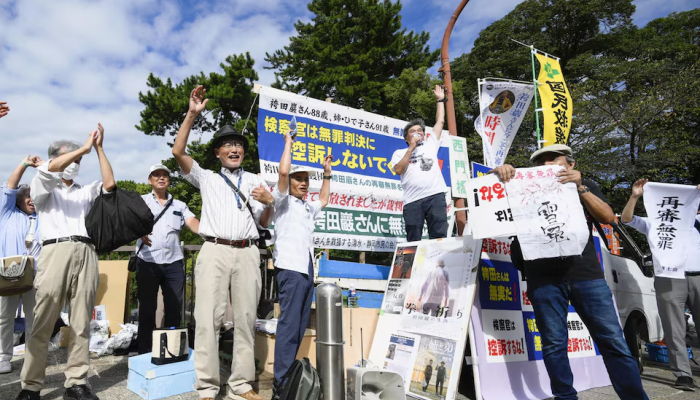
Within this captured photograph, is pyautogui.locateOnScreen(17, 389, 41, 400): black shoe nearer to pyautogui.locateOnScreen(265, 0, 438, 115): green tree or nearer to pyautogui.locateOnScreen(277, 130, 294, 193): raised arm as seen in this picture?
pyautogui.locateOnScreen(277, 130, 294, 193): raised arm

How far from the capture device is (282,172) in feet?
11.2

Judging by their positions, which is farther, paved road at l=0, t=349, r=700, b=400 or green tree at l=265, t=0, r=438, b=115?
green tree at l=265, t=0, r=438, b=115

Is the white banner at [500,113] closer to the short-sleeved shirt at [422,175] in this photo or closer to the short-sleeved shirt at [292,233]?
the short-sleeved shirt at [422,175]

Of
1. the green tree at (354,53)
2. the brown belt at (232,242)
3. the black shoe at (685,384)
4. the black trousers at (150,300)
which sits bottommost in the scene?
the black shoe at (685,384)

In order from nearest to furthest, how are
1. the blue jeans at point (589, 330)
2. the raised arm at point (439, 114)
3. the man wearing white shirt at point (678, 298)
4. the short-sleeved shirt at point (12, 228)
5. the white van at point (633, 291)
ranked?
the blue jeans at point (589, 330), the man wearing white shirt at point (678, 298), the short-sleeved shirt at point (12, 228), the white van at point (633, 291), the raised arm at point (439, 114)

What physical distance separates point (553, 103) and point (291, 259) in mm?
6060

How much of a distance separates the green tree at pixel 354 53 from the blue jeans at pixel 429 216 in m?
13.4

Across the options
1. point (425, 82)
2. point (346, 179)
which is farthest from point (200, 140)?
point (346, 179)

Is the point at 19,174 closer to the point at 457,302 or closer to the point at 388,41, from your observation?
the point at 457,302

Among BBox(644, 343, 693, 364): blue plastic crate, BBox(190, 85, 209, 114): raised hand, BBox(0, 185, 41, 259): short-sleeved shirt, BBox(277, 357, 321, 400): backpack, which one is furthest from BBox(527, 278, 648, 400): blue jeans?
BBox(0, 185, 41, 259): short-sleeved shirt

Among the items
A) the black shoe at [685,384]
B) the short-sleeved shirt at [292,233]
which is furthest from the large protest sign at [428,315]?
the black shoe at [685,384]

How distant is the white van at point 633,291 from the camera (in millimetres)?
4859

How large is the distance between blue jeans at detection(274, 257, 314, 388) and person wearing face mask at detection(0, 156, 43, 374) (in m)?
2.56

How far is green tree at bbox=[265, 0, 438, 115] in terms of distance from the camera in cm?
1816
